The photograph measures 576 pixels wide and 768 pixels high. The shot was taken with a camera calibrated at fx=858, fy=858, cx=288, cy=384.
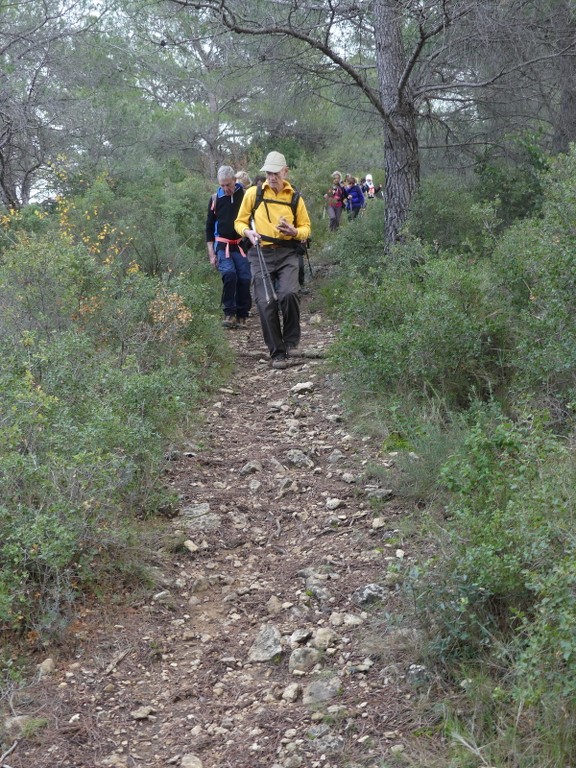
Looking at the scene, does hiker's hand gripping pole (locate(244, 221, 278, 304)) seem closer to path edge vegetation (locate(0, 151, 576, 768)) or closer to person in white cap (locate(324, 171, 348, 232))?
path edge vegetation (locate(0, 151, 576, 768))

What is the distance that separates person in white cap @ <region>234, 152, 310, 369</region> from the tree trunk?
2.16m

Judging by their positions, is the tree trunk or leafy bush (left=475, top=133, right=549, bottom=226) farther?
leafy bush (left=475, top=133, right=549, bottom=226)

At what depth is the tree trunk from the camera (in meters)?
9.56

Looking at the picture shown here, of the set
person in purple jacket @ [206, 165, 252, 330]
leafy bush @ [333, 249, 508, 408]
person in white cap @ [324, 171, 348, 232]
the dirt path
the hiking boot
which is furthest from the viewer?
person in white cap @ [324, 171, 348, 232]

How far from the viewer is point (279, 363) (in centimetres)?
816

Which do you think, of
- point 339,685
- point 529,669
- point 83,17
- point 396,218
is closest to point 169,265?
point 396,218

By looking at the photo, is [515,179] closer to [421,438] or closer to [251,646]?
[421,438]

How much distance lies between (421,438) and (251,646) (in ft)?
6.19

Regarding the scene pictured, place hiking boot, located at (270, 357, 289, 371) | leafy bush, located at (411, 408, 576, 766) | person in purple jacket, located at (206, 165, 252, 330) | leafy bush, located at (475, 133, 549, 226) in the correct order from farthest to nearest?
leafy bush, located at (475, 133, 549, 226) → person in purple jacket, located at (206, 165, 252, 330) → hiking boot, located at (270, 357, 289, 371) → leafy bush, located at (411, 408, 576, 766)

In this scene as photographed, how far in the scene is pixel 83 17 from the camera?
39.2ft

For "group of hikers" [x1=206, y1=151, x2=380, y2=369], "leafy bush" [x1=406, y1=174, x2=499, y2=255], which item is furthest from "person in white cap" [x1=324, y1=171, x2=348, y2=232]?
"group of hikers" [x1=206, y1=151, x2=380, y2=369]


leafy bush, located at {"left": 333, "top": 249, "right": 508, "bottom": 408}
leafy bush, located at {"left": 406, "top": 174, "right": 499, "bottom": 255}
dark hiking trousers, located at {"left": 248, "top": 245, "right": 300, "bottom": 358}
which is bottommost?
leafy bush, located at {"left": 333, "top": 249, "right": 508, "bottom": 408}

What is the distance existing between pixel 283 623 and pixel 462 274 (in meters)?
3.13

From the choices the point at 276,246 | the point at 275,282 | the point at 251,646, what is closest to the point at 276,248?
the point at 276,246
